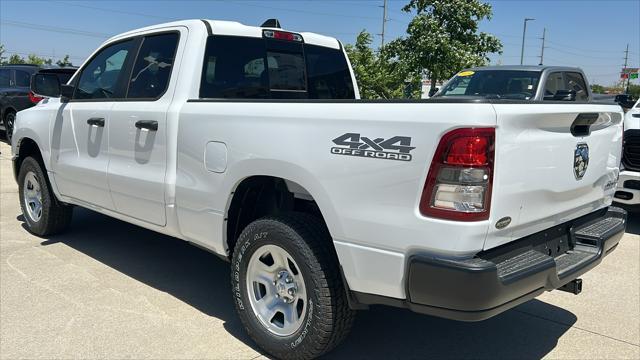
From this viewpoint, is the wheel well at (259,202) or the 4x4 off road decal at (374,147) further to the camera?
the wheel well at (259,202)

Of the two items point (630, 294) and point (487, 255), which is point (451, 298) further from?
point (630, 294)

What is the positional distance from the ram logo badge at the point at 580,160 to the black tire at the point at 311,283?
1376 millimetres

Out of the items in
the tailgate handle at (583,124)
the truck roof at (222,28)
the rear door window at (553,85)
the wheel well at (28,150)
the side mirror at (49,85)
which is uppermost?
the truck roof at (222,28)

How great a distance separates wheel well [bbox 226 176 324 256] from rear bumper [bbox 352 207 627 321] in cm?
83

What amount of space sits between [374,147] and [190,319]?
1993 mm

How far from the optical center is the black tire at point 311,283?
2.77 metres

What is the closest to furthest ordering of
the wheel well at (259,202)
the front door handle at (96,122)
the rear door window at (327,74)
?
the wheel well at (259,202)
the front door handle at (96,122)
the rear door window at (327,74)

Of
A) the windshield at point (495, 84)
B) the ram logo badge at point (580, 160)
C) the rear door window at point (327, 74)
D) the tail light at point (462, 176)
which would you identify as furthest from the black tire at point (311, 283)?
the windshield at point (495, 84)

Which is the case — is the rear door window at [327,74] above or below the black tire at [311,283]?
above

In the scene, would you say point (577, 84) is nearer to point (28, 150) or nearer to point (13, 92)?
point (28, 150)

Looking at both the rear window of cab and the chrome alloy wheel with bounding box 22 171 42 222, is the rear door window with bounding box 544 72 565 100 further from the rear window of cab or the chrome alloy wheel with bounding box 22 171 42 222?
the chrome alloy wheel with bounding box 22 171 42 222

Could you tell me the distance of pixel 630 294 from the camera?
439 centimetres

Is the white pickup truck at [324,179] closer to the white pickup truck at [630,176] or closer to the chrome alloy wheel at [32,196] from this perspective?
the chrome alloy wheel at [32,196]

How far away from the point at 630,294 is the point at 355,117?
326 cm
